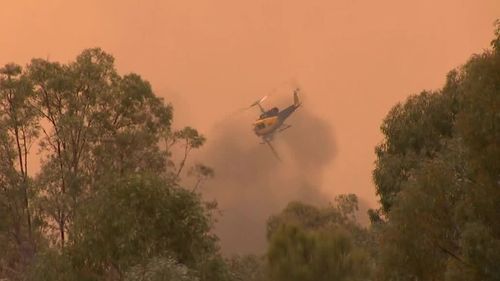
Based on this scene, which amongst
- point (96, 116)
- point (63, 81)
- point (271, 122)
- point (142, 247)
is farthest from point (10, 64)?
point (271, 122)

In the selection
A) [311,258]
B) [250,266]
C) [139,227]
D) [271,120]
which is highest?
[271,120]

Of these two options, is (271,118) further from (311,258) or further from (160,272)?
(160,272)

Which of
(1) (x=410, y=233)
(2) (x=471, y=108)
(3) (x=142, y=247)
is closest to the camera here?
(2) (x=471, y=108)

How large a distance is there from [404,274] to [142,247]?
802cm

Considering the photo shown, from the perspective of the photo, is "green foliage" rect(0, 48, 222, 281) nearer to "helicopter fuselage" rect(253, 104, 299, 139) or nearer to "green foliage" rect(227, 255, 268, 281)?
"green foliage" rect(227, 255, 268, 281)

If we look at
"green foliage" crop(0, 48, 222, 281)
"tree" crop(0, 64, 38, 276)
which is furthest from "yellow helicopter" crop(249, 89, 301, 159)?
"tree" crop(0, 64, 38, 276)

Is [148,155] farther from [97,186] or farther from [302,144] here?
[302,144]

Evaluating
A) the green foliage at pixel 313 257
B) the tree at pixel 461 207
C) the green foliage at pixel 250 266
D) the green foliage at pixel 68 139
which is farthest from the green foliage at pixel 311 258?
the green foliage at pixel 250 266

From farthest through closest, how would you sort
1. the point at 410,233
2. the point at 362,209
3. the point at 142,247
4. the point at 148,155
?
1. the point at 362,209
2. the point at 148,155
3. the point at 142,247
4. the point at 410,233

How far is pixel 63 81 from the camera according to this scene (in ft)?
116

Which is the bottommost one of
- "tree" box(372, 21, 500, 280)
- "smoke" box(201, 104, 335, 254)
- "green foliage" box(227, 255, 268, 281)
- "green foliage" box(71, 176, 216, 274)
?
"tree" box(372, 21, 500, 280)

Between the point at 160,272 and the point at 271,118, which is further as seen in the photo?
the point at 271,118

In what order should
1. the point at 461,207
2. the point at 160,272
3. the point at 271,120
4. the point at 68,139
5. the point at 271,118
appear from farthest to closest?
the point at 271,120, the point at 271,118, the point at 68,139, the point at 160,272, the point at 461,207

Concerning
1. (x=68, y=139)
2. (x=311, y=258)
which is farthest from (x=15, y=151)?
(x=311, y=258)
